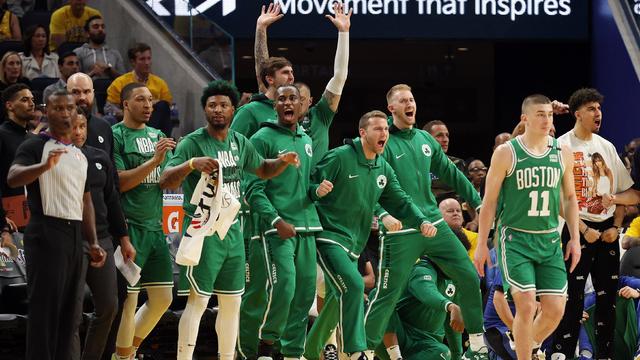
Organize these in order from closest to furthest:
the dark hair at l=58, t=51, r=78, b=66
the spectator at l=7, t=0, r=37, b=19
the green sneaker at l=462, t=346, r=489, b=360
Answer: the green sneaker at l=462, t=346, r=489, b=360 < the dark hair at l=58, t=51, r=78, b=66 < the spectator at l=7, t=0, r=37, b=19

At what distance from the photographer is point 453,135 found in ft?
80.6

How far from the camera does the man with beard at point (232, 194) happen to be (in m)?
9.70

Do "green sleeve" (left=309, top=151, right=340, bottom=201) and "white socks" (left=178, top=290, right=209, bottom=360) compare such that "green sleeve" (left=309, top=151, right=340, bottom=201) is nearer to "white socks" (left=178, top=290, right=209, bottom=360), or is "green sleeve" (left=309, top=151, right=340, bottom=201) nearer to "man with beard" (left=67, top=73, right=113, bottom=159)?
"white socks" (left=178, top=290, right=209, bottom=360)

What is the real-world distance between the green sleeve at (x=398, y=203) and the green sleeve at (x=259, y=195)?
992 mm

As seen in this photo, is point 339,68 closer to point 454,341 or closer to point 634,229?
point 454,341

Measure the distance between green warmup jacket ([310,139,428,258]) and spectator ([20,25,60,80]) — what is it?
20.2ft

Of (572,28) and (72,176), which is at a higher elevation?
(572,28)

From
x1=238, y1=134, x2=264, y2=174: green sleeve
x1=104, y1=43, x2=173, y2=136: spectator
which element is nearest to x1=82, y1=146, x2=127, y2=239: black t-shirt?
x1=238, y1=134, x2=264, y2=174: green sleeve

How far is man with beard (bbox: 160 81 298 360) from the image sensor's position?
970 cm

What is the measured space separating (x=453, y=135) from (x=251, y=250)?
14273 millimetres

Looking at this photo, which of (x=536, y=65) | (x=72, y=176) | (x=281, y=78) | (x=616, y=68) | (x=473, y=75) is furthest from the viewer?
(x=473, y=75)

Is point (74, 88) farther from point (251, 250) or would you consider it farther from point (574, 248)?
point (574, 248)

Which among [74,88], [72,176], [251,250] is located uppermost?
[74,88]

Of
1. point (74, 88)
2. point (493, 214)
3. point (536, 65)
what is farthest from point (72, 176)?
point (536, 65)
